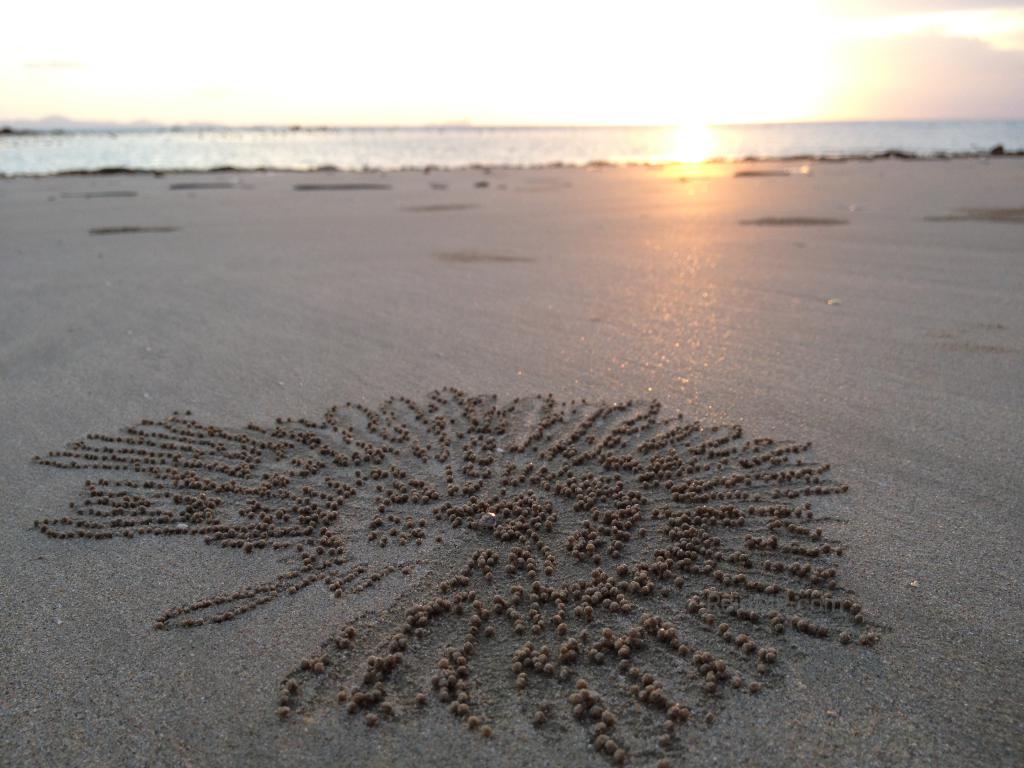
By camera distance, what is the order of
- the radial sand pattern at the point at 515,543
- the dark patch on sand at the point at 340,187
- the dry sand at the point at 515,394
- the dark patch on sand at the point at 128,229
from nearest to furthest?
1. the dry sand at the point at 515,394
2. the radial sand pattern at the point at 515,543
3. the dark patch on sand at the point at 128,229
4. the dark patch on sand at the point at 340,187

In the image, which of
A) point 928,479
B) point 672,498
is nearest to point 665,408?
point 672,498

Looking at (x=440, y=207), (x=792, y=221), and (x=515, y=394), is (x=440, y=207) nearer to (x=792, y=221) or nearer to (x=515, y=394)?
(x=792, y=221)

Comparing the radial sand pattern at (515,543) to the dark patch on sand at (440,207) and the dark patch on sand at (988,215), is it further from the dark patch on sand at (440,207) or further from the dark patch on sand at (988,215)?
the dark patch on sand at (440,207)

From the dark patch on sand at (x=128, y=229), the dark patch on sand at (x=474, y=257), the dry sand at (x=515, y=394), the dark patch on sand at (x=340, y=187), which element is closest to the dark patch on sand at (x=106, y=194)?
the dark patch on sand at (x=340, y=187)

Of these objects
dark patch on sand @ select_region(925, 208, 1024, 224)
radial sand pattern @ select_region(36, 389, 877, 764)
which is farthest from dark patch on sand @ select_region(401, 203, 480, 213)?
radial sand pattern @ select_region(36, 389, 877, 764)

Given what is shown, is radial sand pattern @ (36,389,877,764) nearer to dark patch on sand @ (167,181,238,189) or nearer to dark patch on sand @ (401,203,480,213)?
dark patch on sand @ (401,203,480,213)

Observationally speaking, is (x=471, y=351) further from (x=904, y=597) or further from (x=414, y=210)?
(x=414, y=210)

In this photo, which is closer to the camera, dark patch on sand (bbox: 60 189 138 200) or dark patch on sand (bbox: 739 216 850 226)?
dark patch on sand (bbox: 739 216 850 226)
